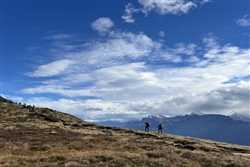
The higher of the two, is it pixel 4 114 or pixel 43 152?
pixel 4 114

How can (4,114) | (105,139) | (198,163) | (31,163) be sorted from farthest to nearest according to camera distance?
(4,114) → (105,139) → (198,163) → (31,163)

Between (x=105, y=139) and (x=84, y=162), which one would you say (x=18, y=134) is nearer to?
(x=105, y=139)

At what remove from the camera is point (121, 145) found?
149ft

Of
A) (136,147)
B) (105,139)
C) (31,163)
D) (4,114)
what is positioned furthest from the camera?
(4,114)

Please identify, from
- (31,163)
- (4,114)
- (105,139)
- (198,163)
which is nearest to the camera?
(31,163)

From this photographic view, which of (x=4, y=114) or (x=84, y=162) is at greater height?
(x=4, y=114)

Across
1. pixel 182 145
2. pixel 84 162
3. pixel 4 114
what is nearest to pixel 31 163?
pixel 84 162

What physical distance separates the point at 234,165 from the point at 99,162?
55.6ft

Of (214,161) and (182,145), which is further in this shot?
(182,145)

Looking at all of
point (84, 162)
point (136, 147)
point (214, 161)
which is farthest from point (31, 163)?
point (214, 161)

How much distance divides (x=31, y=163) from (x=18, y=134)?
2680cm

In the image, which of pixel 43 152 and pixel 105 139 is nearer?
pixel 43 152

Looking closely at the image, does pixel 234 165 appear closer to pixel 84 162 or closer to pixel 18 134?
pixel 84 162

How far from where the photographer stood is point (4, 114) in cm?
8625
